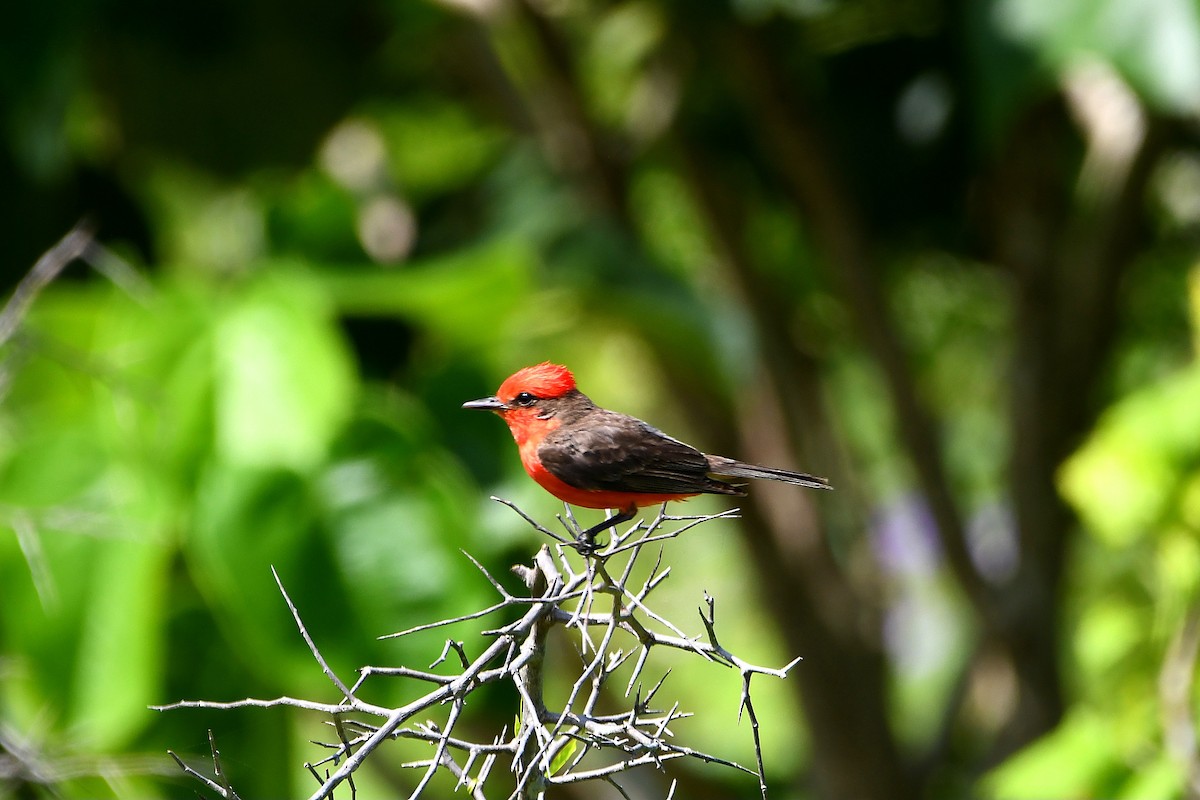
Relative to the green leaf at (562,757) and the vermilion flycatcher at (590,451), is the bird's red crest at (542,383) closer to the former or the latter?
the vermilion flycatcher at (590,451)

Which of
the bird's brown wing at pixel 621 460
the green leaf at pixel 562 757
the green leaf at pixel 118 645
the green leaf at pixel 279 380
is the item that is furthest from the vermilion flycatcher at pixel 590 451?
the green leaf at pixel 118 645

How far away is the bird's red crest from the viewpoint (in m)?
1.57

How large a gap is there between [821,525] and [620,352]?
1.30 metres

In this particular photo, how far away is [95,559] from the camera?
11.3 ft

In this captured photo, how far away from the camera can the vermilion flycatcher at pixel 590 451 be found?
5.12ft

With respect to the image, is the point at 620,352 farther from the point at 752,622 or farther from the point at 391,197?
the point at 752,622

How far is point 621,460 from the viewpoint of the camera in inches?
62.1

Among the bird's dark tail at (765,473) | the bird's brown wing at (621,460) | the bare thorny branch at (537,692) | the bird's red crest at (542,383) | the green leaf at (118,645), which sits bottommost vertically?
the green leaf at (118,645)

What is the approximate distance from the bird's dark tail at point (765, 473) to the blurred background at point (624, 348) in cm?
92

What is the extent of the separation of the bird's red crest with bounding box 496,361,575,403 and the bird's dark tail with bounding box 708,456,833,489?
0.63 ft

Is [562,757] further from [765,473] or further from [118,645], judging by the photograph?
[118,645]

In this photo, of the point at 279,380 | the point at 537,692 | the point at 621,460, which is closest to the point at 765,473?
the point at 621,460

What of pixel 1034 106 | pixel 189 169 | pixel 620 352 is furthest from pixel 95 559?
pixel 1034 106

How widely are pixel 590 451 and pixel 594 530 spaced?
4.2 inches
